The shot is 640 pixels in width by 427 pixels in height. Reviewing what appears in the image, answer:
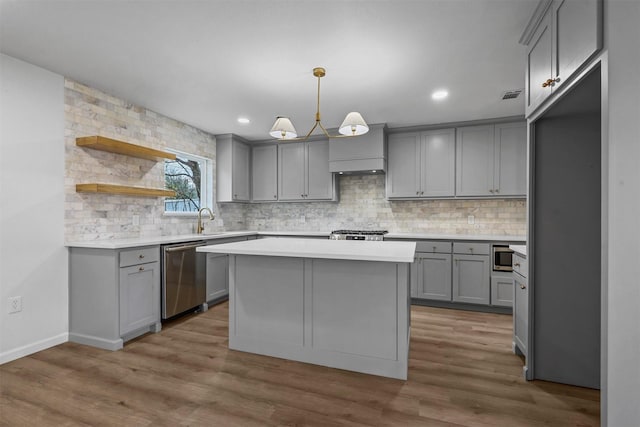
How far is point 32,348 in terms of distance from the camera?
268 centimetres

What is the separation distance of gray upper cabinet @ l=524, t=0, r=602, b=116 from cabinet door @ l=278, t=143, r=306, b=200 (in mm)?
3484

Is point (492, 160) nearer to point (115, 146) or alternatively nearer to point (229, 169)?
point (229, 169)

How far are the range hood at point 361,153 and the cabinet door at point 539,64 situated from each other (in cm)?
238

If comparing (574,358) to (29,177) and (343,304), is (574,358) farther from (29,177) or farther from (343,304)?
(29,177)

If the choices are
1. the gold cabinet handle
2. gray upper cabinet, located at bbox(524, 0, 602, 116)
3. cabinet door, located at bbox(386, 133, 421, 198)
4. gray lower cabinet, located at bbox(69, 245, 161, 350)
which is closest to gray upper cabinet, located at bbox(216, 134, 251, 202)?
gray lower cabinet, located at bbox(69, 245, 161, 350)

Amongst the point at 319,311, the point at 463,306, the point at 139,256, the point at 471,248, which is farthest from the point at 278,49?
the point at 463,306

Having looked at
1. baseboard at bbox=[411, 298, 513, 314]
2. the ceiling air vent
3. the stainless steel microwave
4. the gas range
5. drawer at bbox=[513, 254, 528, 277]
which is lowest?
baseboard at bbox=[411, 298, 513, 314]

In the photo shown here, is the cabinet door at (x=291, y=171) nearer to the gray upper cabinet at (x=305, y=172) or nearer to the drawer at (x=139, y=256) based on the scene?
the gray upper cabinet at (x=305, y=172)

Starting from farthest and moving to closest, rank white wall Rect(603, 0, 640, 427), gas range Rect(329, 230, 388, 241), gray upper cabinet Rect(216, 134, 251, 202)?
gray upper cabinet Rect(216, 134, 251, 202) < gas range Rect(329, 230, 388, 241) < white wall Rect(603, 0, 640, 427)

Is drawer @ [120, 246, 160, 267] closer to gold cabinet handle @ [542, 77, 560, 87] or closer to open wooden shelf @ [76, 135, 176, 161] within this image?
open wooden shelf @ [76, 135, 176, 161]

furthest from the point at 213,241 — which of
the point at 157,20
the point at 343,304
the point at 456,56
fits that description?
the point at 456,56

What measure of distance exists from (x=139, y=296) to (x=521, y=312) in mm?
3399

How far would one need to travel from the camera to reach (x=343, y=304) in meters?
2.40

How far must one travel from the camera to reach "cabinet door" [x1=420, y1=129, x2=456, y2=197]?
14.5 feet
